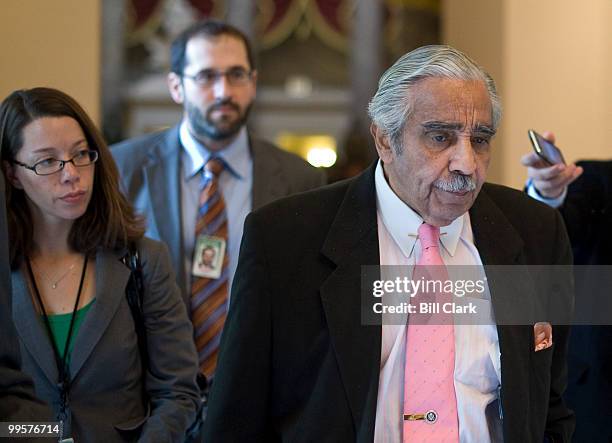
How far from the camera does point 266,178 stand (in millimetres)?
3844

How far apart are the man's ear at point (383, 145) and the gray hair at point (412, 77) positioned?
0.06 ft

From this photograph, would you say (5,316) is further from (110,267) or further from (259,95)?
(259,95)

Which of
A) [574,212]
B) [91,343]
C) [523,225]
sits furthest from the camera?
[574,212]

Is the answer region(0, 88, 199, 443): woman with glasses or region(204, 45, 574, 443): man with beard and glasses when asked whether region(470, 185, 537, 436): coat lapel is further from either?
region(0, 88, 199, 443): woman with glasses

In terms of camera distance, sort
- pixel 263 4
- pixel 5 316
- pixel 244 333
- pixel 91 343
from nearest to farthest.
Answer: pixel 5 316 → pixel 244 333 → pixel 91 343 → pixel 263 4

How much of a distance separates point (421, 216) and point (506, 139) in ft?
10.3

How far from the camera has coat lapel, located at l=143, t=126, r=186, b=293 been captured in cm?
363

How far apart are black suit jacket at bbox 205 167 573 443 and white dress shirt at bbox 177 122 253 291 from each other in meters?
1.46

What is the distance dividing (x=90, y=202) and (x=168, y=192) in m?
0.87

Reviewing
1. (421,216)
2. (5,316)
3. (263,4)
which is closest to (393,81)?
(421,216)

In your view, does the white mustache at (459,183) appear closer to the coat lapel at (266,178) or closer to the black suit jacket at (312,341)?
the black suit jacket at (312,341)

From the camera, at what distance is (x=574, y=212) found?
10.3ft

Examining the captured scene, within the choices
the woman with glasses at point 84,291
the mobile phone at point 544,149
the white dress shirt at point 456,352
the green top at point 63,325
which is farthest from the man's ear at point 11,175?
the mobile phone at point 544,149

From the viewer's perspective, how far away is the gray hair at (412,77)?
2.13 m
